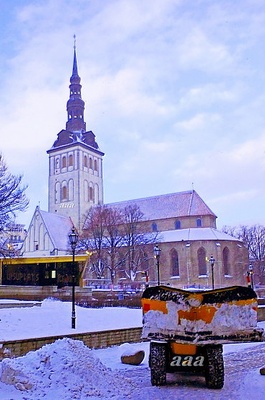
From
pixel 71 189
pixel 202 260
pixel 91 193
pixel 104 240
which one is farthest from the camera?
pixel 91 193

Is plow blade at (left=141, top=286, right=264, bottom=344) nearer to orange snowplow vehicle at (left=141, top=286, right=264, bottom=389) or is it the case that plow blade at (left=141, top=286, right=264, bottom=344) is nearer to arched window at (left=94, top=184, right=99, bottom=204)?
orange snowplow vehicle at (left=141, top=286, right=264, bottom=389)

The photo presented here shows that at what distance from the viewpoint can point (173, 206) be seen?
7119cm

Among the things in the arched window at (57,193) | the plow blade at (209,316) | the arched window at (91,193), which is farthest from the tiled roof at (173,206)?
the plow blade at (209,316)

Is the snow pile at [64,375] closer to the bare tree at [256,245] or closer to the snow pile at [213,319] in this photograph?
the snow pile at [213,319]

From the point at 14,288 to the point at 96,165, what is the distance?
187 ft

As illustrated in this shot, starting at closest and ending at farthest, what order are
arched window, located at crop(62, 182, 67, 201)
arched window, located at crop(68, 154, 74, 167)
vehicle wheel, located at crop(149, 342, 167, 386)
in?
vehicle wheel, located at crop(149, 342, 167, 386), arched window, located at crop(62, 182, 67, 201), arched window, located at crop(68, 154, 74, 167)

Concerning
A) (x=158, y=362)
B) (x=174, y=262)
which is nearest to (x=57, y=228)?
(x=174, y=262)

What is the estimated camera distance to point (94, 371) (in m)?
8.91

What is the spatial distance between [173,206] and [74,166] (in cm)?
2151

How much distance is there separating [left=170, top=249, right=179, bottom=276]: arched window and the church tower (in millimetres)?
22188

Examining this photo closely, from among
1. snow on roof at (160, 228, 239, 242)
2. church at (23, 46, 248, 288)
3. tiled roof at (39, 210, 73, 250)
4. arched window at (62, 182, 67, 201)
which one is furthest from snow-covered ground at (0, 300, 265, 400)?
arched window at (62, 182, 67, 201)

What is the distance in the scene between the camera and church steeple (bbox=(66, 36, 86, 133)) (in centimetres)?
8531

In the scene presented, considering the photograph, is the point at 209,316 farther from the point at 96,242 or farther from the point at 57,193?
the point at 57,193

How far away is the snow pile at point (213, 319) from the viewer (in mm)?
8719
